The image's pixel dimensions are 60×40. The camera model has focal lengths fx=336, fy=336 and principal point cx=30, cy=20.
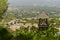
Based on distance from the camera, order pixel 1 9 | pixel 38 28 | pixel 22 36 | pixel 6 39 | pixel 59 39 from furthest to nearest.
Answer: pixel 1 9, pixel 38 28, pixel 59 39, pixel 22 36, pixel 6 39

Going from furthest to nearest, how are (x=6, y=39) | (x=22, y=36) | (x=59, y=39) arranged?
1. (x=59, y=39)
2. (x=22, y=36)
3. (x=6, y=39)

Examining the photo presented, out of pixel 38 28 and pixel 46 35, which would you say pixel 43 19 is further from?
pixel 46 35

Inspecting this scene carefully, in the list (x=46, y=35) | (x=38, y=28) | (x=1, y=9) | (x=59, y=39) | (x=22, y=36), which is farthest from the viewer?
(x=1, y=9)

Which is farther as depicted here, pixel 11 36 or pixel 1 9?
pixel 1 9

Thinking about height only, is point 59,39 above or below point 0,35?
below

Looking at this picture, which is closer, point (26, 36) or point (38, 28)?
point (26, 36)

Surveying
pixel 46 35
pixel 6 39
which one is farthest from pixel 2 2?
pixel 6 39

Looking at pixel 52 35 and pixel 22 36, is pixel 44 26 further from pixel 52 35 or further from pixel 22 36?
pixel 22 36

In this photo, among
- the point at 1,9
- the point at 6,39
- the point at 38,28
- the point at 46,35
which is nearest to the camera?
the point at 6,39

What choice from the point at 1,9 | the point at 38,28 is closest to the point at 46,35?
the point at 38,28
